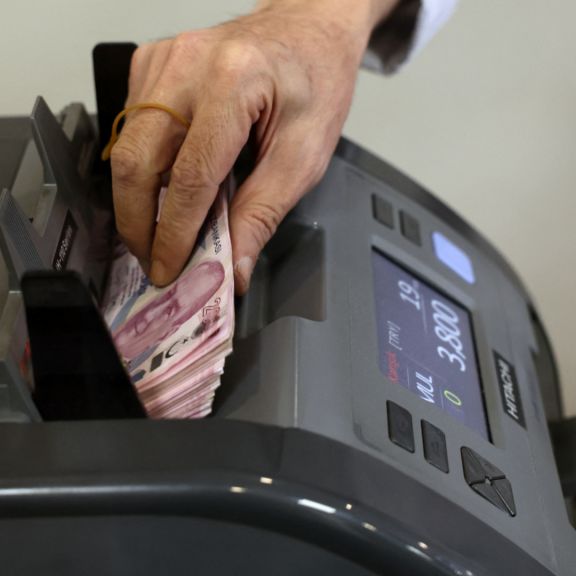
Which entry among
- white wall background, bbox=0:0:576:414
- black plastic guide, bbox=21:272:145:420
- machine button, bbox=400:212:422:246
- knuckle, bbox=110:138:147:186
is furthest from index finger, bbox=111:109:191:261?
white wall background, bbox=0:0:576:414

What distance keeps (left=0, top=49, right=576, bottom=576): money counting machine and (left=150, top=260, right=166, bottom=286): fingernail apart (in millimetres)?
65

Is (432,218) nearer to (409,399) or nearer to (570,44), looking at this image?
(409,399)

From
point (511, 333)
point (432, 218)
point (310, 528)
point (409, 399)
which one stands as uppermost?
point (432, 218)

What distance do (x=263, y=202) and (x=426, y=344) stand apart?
7.0 inches

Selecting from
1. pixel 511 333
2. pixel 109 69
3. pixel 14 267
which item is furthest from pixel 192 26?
pixel 14 267

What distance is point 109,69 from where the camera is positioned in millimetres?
778

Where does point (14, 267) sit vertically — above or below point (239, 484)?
above

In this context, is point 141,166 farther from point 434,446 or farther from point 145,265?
point 434,446

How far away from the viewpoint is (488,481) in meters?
0.60

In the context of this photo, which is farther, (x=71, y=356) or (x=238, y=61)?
(x=238, y=61)

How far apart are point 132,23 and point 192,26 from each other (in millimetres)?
91

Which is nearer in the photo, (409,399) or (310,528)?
(310,528)

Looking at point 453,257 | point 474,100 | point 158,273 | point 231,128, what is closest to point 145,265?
point 158,273

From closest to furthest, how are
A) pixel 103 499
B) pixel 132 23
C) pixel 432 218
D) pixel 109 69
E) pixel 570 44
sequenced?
pixel 103 499, pixel 109 69, pixel 432 218, pixel 132 23, pixel 570 44
